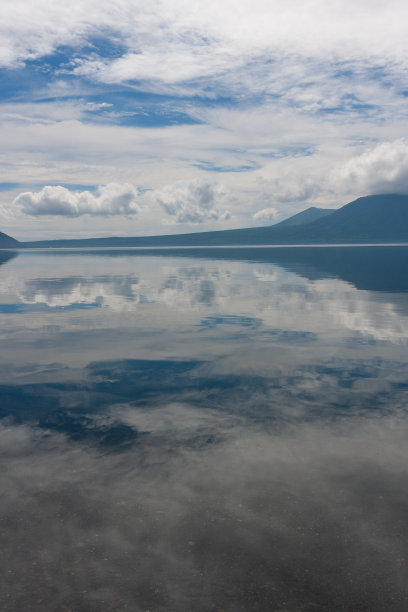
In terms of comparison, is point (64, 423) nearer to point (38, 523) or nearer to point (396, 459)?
point (38, 523)

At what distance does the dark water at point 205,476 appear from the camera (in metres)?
5.81

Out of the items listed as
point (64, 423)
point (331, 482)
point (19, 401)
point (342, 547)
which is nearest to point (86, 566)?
point (342, 547)

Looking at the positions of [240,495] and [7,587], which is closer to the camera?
[7,587]

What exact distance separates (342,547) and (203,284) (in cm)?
3597

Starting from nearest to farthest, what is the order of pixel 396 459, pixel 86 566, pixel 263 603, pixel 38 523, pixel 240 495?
pixel 263 603
pixel 86 566
pixel 38 523
pixel 240 495
pixel 396 459

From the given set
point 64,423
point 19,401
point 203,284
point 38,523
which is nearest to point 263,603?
point 38,523

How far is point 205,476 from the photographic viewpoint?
827 cm

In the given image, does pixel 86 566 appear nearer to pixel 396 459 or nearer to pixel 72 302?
pixel 396 459

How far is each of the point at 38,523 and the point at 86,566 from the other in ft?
4.37

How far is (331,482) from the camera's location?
8.03 metres

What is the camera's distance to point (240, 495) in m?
7.66

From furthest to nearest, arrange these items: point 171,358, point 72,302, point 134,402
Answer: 1. point 72,302
2. point 171,358
3. point 134,402

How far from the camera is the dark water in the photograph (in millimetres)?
5812

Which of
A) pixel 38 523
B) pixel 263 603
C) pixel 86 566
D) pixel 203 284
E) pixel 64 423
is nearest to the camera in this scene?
pixel 263 603
